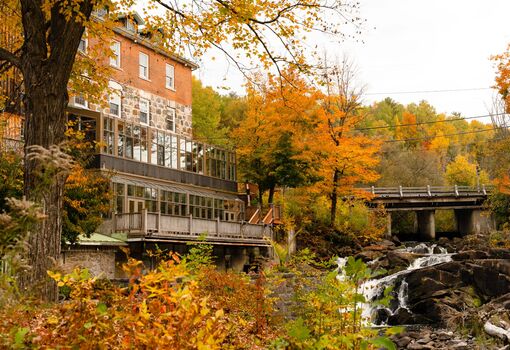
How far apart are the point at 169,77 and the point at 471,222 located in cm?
3267

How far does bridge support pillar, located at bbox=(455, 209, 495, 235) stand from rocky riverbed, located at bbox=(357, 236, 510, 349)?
2793 cm

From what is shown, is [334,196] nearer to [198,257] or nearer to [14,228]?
[198,257]

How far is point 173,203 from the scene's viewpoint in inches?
1314

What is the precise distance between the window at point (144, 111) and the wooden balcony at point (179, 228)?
9181 mm

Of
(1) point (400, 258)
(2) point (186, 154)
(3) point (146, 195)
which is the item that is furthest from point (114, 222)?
(1) point (400, 258)

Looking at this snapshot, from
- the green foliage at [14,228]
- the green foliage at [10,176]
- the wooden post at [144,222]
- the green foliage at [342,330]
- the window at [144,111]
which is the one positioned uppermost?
the window at [144,111]

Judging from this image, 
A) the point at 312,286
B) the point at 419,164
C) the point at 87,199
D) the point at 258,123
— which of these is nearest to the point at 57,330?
the point at 312,286

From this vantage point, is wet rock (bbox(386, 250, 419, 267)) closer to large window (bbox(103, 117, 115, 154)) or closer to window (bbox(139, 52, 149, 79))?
large window (bbox(103, 117, 115, 154))

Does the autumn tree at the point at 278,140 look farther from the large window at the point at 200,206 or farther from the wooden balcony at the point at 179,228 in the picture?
the wooden balcony at the point at 179,228

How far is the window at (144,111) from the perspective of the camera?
37.7 metres

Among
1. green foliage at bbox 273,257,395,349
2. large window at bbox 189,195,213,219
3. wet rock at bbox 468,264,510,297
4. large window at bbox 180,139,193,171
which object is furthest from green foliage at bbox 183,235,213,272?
large window at bbox 180,139,193,171

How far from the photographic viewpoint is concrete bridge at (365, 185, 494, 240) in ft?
180

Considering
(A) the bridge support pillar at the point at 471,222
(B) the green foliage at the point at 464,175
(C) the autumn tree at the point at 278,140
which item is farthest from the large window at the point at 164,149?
(B) the green foliage at the point at 464,175

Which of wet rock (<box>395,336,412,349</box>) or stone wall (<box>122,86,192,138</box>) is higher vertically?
stone wall (<box>122,86,192,138</box>)
